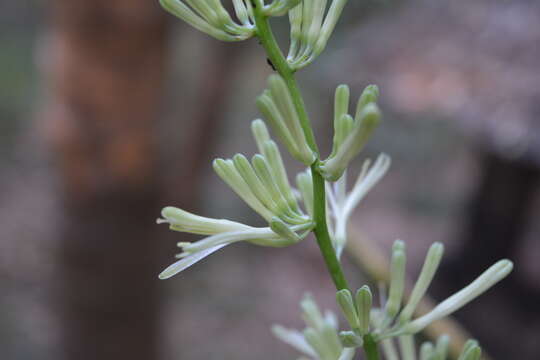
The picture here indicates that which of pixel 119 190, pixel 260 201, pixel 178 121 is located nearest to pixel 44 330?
pixel 178 121

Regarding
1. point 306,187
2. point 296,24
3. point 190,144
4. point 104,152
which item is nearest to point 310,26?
point 296,24

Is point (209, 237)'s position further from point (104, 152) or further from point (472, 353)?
point (104, 152)

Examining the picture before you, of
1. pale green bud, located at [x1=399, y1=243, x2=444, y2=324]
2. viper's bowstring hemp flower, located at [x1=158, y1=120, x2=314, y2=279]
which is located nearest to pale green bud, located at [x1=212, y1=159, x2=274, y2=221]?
viper's bowstring hemp flower, located at [x1=158, y1=120, x2=314, y2=279]

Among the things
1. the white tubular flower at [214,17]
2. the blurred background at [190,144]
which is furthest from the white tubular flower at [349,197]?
the blurred background at [190,144]

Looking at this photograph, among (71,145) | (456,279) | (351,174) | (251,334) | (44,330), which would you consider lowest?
Result: (251,334)

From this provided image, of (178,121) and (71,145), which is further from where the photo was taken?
(178,121)

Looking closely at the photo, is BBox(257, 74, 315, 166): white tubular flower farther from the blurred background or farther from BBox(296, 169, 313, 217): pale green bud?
the blurred background

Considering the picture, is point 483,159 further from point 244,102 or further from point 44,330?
point 244,102

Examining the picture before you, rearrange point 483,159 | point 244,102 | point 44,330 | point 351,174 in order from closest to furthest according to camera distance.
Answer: point 483,159
point 44,330
point 351,174
point 244,102
